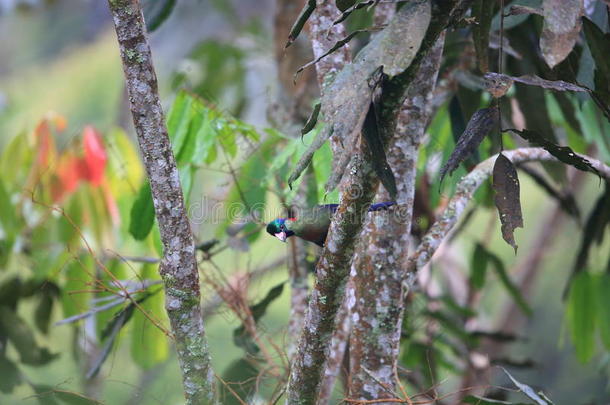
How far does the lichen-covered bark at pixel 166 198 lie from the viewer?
43.3 inches

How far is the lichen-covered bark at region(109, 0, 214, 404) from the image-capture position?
1.10 m

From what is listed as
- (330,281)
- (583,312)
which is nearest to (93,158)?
(330,281)

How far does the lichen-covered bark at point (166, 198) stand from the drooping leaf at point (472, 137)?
0.43m

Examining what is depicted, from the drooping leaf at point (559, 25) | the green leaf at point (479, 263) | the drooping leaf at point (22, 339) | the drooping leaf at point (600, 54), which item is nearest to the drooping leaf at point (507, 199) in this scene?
the drooping leaf at point (559, 25)

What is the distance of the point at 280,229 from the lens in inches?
56.5

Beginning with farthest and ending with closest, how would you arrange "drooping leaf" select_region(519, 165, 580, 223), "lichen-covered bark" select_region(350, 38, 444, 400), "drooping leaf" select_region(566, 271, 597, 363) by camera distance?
"drooping leaf" select_region(566, 271, 597, 363) → "drooping leaf" select_region(519, 165, 580, 223) → "lichen-covered bark" select_region(350, 38, 444, 400)

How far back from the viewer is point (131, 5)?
1088 millimetres

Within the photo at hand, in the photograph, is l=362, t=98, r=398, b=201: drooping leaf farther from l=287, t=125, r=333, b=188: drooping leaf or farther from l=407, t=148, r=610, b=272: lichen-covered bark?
l=407, t=148, r=610, b=272: lichen-covered bark

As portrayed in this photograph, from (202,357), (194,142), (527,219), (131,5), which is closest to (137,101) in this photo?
(131,5)

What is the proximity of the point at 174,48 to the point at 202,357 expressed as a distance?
4.69m

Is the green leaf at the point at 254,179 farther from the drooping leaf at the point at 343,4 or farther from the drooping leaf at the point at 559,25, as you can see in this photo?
the drooping leaf at the point at 559,25

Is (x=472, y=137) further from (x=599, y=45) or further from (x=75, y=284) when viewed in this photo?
(x=75, y=284)

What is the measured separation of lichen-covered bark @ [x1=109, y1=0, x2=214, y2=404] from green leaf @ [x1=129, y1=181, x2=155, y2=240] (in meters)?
0.45

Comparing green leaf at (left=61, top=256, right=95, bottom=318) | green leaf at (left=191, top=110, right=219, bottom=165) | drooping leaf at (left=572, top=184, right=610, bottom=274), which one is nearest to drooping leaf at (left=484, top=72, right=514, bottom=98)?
green leaf at (left=191, top=110, right=219, bottom=165)
